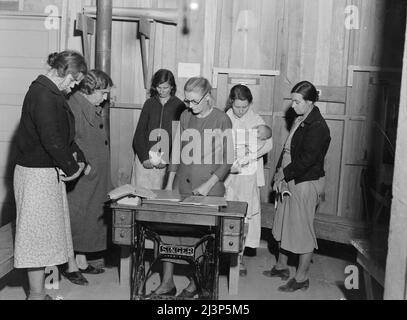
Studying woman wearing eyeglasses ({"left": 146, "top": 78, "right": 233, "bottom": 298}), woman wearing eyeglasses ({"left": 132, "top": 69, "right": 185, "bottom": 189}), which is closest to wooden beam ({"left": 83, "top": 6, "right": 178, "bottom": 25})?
woman wearing eyeglasses ({"left": 132, "top": 69, "right": 185, "bottom": 189})

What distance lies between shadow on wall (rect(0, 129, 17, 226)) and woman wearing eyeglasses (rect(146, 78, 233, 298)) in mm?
3065

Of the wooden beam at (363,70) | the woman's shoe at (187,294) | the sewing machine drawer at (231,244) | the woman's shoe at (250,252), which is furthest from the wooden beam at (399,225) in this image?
the wooden beam at (363,70)

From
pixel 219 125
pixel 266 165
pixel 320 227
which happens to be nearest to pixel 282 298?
pixel 320 227

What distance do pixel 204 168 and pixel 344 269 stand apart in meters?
2.37

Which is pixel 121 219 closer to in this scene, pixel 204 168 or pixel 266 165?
pixel 204 168

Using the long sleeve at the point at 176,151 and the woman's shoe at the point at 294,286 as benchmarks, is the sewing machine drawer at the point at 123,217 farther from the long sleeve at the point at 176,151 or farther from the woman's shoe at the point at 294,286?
the woman's shoe at the point at 294,286

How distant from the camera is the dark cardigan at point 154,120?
5871 mm

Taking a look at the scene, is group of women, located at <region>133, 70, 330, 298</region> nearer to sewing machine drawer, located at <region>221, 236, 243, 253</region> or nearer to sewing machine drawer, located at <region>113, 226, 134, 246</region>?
sewing machine drawer, located at <region>113, 226, 134, 246</region>

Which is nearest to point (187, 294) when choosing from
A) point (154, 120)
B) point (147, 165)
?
point (147, 165)

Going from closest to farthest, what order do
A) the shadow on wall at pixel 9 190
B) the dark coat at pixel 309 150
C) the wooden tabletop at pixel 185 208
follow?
the wooden tabletop at pixel 185 208 < the dark coat at pixel 309 150 < the shadow on wall at pixel 9 190

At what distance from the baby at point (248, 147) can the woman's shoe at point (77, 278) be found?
1799 millimetres

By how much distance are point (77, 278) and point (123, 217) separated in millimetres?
1238

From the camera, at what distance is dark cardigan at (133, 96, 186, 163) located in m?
5.87

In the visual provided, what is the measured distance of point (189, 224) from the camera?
4.22 metres
